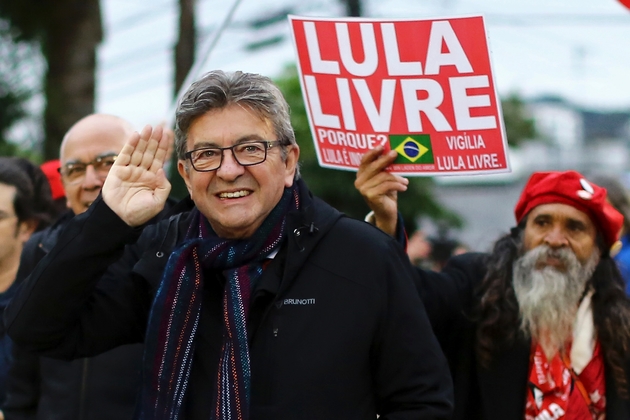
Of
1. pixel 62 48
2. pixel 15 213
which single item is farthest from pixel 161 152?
pixel 62 48

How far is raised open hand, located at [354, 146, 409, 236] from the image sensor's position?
3.24 m

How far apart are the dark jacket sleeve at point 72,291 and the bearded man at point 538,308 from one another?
1057 mm

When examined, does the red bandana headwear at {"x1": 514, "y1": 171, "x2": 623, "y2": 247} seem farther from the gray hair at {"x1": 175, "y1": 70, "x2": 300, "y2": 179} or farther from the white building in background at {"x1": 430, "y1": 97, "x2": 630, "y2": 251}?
the white building in background at {"x1": 430, "y1": 97, "x2": 630, "y2": 251}

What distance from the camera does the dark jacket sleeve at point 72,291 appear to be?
2.49 m

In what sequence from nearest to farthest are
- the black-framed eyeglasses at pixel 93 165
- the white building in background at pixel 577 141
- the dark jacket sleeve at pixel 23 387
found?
1. the dark jacket sleeve at pixel 23 387
2. the black-framed eyeglasses at pixel 93 165
3. the white building in background at pixel 577 141

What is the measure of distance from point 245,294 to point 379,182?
3.01 feet

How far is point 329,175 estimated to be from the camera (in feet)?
51.4

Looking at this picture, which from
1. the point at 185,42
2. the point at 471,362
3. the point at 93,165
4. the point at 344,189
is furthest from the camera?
the point at 344,189

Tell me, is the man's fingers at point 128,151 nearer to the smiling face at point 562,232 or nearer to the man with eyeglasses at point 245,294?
the man with eyeglasses at point 245,294

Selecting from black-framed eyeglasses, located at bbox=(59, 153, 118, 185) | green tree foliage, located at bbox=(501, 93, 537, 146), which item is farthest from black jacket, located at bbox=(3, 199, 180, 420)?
green tree foliage, located at bbox=(501, 93, 537, 146)

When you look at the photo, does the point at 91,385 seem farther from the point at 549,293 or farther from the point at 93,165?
the point at 549,293

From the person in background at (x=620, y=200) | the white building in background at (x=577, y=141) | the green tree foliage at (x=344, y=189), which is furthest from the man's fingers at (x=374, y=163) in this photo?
the white building in background at (x=577, y=141)

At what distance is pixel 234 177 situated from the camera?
2.55 metres

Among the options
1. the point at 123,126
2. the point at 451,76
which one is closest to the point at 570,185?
the point at 451,76
